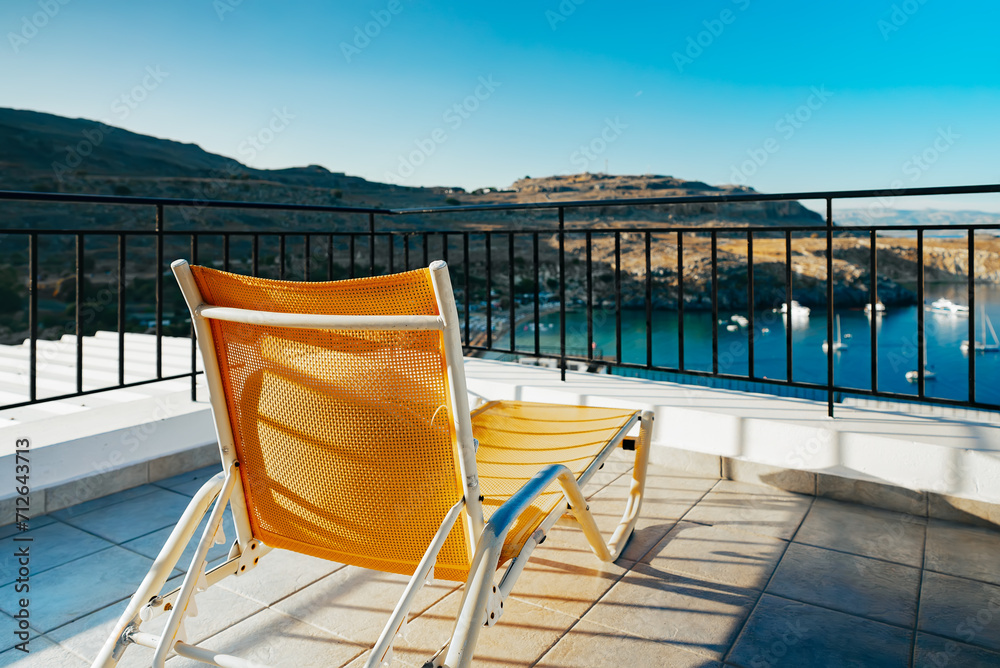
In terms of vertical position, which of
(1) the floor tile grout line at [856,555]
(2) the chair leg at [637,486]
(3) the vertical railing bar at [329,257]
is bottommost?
(1) the floor tile grout line at [856,555]

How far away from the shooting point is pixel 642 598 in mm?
1644

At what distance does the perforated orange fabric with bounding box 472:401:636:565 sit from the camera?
1270 millimetres

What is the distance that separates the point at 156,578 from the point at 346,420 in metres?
0.49

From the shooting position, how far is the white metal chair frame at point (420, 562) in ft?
3.12

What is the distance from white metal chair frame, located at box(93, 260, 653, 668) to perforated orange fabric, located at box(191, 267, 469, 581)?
2 cm

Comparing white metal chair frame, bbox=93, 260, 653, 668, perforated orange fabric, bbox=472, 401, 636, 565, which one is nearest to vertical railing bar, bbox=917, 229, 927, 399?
perforated orange fabric, bbox=472, 401, 636, 565

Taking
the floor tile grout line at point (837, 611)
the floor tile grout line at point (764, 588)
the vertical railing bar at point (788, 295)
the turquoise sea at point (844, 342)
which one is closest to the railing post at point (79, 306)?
the floor tile grout line at point (764, 588)

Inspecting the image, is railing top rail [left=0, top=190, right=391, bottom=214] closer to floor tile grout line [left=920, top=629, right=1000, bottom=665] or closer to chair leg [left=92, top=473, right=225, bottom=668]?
chair leg [left=92, top=473, right=225, bottom=668]

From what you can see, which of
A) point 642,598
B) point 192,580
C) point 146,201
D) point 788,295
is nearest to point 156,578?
point 192,580

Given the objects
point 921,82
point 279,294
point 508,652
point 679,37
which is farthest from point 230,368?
point 921,82

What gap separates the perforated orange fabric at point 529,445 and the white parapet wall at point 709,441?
76 cm

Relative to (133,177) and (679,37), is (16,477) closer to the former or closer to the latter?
(133,177)

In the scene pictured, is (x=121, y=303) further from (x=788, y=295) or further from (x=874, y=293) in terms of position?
(x=874, y=293)

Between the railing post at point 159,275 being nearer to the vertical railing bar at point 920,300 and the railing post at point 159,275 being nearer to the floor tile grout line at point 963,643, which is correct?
the floor tile grout line at point 963,643
